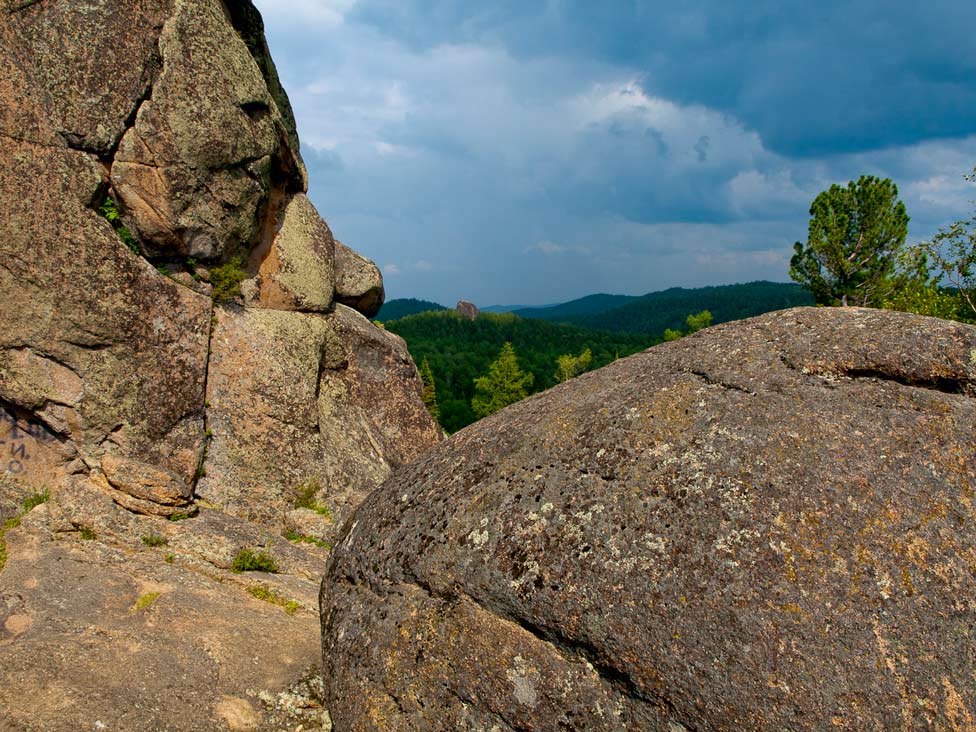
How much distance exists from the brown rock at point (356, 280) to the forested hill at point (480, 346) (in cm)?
4658

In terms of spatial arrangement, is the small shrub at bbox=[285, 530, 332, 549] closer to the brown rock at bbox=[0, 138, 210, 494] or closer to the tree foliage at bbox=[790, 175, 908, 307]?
the brown rock at bbox=[0, 138, 210, 494]

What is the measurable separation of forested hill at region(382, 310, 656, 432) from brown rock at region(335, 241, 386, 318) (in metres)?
46.6

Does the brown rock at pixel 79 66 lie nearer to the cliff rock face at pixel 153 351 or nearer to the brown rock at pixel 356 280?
the cliff rock face at pixel 153 351

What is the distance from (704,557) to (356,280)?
19877mm

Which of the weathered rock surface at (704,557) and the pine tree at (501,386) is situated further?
the pine tree at (501,386)

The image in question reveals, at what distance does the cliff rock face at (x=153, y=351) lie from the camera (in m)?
12.0

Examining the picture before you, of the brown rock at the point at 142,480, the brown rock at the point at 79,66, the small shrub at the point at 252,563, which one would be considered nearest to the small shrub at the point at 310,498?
the brown rock at the point at 142,480

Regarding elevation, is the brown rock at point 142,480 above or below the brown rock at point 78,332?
below

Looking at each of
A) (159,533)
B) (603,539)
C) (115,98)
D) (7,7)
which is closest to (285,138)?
(115,98)

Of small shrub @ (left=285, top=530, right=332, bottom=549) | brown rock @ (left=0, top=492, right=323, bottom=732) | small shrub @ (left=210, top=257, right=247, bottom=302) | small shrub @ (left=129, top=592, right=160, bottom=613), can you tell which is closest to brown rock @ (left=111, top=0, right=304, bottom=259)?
small shrub @ (left=210, top=257, right=247, bottom=302)

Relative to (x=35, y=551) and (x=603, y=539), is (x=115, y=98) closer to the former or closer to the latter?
(x=35, y=551)

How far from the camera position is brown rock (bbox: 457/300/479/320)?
14612 centimetres

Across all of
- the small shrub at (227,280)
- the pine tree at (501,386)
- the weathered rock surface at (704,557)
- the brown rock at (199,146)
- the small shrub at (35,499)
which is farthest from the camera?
the pine tree at (501,386)

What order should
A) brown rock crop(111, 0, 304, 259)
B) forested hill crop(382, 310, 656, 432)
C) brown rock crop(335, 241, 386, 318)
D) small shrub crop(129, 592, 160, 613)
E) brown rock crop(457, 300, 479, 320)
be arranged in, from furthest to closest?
brown rock crop(457, 300, 479, 320) → forested hill crop(382, 310, 656, 432) → brown rock crop(335, 241, 386, 318) → brown rock crop(111, 0, 304, 259) → small shrub crop(129, 592, 160, 613)
